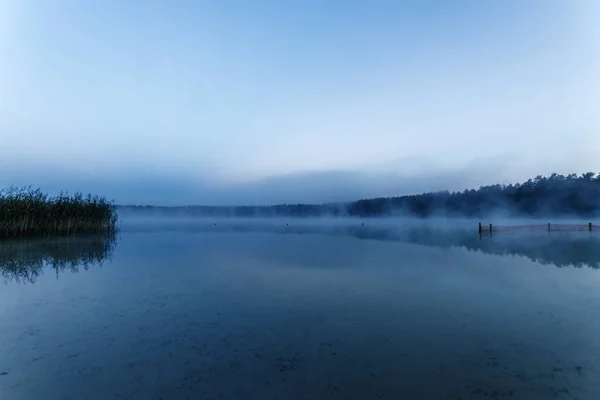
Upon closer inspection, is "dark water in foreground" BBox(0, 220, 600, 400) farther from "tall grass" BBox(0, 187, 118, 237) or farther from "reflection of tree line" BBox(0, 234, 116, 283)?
"tall grass" BBox(0, 187, 118, 237)

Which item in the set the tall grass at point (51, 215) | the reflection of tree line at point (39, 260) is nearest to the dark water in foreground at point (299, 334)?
the reflection of tree line at point (39, 260)

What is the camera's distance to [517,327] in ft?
21.6

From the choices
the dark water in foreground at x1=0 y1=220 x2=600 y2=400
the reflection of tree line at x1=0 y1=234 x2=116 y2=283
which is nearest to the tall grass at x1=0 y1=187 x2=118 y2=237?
the reflection of tree line at x1=0 y1=234 x2=116 y2=283

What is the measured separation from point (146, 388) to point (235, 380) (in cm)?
115

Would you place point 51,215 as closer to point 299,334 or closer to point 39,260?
point 39,260

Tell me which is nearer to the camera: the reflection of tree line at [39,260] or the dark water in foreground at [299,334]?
the dark water in foreground at [299,334]

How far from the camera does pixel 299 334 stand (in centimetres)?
621

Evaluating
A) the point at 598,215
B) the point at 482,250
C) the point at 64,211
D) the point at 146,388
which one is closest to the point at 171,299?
the point at 146,388

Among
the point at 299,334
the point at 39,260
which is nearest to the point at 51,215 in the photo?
the point at 39,260

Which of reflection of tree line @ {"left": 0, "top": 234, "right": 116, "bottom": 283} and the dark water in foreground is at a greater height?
reflection of tree line @ {"left": 0, "top": 234, "right": 116, "bottom": 283}

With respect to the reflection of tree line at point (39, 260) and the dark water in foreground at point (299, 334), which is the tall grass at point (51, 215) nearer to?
the reflection of tree line at point (39, 260)

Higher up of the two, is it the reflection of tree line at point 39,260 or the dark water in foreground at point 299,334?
the reflection of tree line at point 39,260

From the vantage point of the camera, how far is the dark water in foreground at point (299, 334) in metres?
4.34

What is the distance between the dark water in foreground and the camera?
4.34m
